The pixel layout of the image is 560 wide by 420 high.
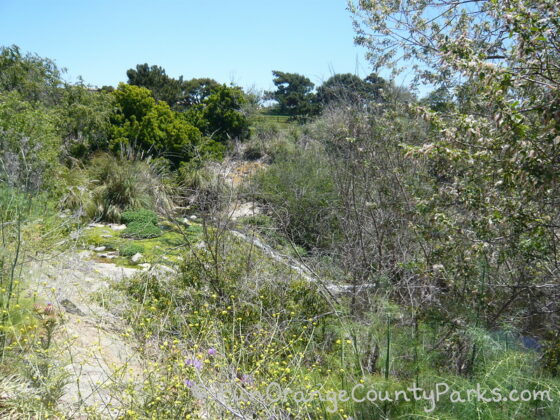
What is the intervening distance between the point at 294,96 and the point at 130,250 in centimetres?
1771

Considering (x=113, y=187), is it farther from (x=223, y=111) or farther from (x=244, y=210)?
(x=223, y=111)

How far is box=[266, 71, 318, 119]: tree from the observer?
21984 millimetres

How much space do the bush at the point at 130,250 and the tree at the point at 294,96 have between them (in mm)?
12093

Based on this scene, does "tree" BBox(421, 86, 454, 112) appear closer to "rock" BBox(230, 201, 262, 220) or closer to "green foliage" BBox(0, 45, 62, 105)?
"rock" BBox(230, 201, 262, 220)

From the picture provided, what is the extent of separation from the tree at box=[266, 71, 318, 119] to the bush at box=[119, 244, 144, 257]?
12.1 m

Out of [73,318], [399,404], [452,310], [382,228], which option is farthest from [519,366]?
[73,318]

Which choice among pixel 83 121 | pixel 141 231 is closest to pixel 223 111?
pixel 83 121

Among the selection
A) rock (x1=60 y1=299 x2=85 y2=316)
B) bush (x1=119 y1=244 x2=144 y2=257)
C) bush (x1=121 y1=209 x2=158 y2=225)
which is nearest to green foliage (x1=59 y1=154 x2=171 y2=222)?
bush (x1=121 y1=209 x2=158 y2=225)

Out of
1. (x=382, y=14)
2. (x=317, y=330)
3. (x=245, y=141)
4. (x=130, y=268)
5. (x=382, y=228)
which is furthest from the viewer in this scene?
(x=245, y=141)

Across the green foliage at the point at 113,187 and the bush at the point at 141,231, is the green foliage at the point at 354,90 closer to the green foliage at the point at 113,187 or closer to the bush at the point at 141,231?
the bush at the point at 141,231

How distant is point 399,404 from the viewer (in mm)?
2729

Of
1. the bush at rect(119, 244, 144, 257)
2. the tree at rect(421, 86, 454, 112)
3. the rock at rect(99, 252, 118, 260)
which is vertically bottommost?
the rock at rect(99, 252, 118, 260)

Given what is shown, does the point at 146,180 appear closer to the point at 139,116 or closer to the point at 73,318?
the point at 139,116

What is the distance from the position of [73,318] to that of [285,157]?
796 cm
